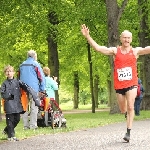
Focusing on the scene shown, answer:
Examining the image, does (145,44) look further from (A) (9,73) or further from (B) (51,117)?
(A) (9,73)

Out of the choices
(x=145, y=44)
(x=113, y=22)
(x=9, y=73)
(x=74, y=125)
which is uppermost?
(x=113, y=22)

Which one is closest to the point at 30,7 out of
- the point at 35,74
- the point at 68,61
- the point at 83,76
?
Answer: the point at 35,74

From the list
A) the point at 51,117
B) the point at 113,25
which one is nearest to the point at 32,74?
the point at 51,117

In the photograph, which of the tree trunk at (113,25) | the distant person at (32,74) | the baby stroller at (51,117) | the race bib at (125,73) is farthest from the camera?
the tree trunk at (113,25)

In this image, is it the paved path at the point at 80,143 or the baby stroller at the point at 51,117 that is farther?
the baby stroller at the point at 51,117

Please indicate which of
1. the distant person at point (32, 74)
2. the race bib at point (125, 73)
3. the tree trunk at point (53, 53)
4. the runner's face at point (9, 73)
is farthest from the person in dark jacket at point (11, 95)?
the tree trunk at point (53, 53)

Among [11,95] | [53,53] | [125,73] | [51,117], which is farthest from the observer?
[53,53]

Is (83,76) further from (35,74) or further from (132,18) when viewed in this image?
(35,74)

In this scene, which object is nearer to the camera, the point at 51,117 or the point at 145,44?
the point at 51,117

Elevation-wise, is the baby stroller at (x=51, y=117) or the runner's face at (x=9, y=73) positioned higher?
the runner's face at (x=9, y=73)

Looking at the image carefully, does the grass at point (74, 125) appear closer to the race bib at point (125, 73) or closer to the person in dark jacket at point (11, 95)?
the person in dark jacket at point (11, 95)

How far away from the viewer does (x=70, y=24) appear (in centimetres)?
3064

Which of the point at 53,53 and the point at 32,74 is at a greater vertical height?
the point at 53,53

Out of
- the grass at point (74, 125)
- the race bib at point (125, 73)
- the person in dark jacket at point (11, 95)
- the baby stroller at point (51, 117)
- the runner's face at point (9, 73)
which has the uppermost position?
the runner's face at point (9, 73)
